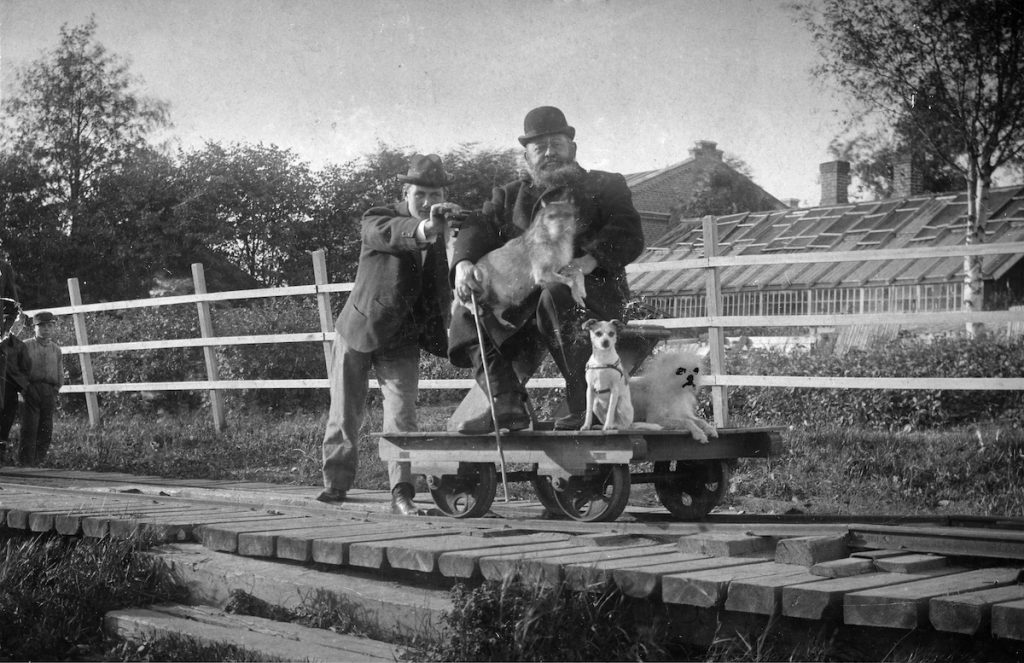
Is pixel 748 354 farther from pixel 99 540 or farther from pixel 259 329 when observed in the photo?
pixel 99 540

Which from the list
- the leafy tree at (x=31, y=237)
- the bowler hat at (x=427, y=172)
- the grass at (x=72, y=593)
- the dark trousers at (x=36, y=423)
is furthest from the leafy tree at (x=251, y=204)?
the grass at (x=72, y=593)

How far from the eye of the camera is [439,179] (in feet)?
18.9

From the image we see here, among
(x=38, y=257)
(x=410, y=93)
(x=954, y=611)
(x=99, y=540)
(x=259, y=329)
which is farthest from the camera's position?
(x=38, y=257)

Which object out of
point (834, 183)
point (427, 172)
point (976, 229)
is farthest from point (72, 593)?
point (834, 183)

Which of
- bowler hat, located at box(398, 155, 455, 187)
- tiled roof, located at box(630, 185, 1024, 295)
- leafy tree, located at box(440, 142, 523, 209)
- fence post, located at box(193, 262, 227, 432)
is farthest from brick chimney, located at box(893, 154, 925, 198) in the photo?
bowler hat, located at box(398, 155, 455, 187)

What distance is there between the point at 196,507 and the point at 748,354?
6.66 m

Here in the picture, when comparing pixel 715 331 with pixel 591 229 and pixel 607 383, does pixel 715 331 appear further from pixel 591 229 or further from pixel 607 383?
pixel 607 383

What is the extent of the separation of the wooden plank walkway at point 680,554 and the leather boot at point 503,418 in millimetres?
415

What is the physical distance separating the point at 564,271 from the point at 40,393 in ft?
25.9

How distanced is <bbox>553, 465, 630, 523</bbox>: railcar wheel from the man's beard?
1236 mm

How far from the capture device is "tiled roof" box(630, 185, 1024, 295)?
21.6 meters

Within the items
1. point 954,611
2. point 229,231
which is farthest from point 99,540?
point 229,231

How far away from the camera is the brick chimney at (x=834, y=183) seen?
25.1 meters

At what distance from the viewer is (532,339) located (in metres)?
5.24
